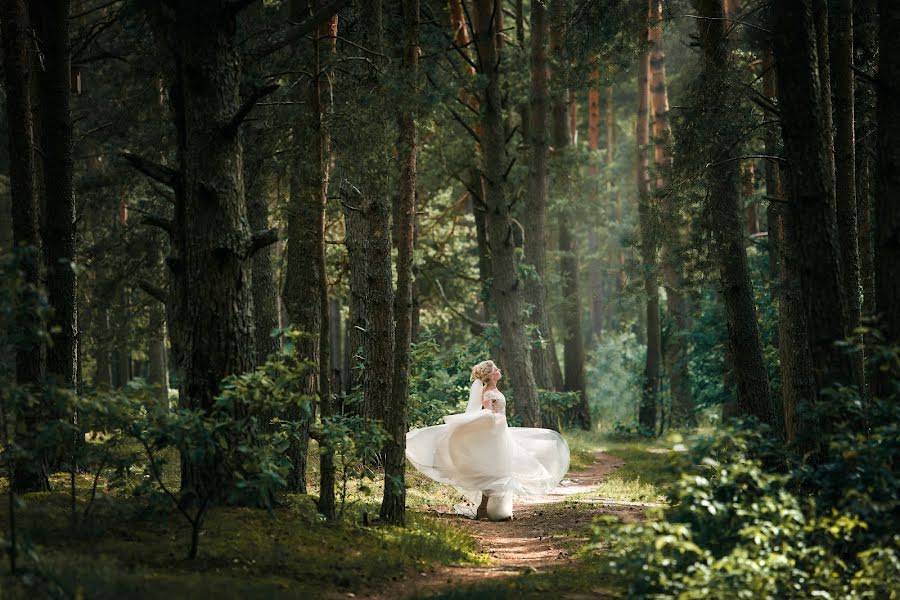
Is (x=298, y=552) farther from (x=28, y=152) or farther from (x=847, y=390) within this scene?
(x=28, y=152)

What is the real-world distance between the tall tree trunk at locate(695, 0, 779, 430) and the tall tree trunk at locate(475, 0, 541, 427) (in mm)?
5931

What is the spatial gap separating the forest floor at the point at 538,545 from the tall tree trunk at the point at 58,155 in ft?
18.4

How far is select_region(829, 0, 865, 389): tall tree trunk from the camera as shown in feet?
36.6

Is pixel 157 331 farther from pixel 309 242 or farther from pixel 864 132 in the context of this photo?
pixel 864 132

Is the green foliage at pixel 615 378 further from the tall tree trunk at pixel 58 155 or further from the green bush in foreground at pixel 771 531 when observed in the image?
the green bush in foreground at pixel 771 531

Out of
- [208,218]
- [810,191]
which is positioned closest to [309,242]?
[208,218]

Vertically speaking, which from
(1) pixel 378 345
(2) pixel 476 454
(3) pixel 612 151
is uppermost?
(3) pixel 612 151

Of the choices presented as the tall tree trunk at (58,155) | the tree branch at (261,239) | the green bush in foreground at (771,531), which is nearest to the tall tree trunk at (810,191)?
the green bush in foreground at (771,531)

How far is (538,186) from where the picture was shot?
21766 mm

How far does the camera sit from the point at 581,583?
7.84 metres

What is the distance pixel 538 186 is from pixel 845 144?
1050 centimetres

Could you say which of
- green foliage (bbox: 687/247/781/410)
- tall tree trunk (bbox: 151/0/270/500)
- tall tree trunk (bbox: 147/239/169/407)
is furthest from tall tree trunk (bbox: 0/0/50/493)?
green foliage (bbox: 687/247/781/410)

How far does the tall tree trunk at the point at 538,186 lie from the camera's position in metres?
21.3

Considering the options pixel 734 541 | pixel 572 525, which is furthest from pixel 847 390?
pixel 572 525
